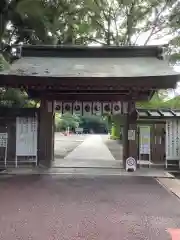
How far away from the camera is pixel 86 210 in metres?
6.76

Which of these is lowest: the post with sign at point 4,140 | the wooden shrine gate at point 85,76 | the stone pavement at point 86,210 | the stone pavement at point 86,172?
the stone pavement at point 86,210

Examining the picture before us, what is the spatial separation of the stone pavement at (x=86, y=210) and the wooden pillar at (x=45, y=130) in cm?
314

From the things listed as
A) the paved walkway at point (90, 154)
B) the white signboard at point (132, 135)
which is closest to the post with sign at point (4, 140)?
the paved walkway at point (90, 154)

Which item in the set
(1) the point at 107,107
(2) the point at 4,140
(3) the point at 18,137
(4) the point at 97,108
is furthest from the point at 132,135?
(2) the point at 4,140

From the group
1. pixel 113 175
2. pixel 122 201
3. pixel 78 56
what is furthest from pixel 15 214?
pixel 78 56

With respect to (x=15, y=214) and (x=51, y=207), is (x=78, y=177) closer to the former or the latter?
(x=51, y=207)

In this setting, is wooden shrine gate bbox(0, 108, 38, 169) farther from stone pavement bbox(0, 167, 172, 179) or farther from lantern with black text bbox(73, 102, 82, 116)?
lantern with black text bbox(73, 102, 82, 116)

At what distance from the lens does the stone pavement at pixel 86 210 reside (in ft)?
17.2

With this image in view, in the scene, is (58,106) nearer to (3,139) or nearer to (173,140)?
(3,139)

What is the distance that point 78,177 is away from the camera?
11555mm

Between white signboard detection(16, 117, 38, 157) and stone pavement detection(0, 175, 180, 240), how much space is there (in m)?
2.90

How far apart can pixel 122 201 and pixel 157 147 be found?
22.3 ft

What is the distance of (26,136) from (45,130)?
80 cm

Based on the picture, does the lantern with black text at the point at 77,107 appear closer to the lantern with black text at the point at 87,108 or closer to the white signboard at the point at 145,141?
the lantern with black text at the point at 87,108
